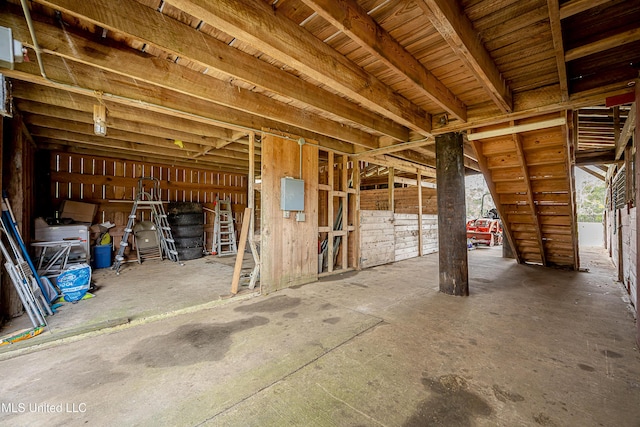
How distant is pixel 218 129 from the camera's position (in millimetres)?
4551

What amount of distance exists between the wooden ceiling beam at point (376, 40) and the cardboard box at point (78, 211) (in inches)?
266

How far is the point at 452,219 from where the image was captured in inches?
152

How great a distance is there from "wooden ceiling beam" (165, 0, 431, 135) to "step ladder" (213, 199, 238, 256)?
602 cm

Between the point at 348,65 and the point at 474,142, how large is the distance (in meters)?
2.62

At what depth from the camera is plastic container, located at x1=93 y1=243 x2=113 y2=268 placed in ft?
18.4

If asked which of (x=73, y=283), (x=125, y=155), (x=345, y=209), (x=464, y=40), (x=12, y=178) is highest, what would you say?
(x=125, y=155)

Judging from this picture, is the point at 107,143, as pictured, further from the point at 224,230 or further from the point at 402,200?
the point at 402,200

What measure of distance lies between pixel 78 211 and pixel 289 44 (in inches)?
250

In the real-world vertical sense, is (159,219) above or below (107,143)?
below

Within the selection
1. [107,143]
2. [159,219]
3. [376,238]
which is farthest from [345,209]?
[107,143]

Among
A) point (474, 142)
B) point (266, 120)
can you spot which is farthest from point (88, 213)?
point (474, 142)

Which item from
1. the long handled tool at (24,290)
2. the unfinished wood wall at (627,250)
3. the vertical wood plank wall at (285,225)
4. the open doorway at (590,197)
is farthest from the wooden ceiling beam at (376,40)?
the open doorway at (590,197)

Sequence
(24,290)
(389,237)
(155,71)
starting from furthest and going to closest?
(389,237)
(24,290)
(155,71)

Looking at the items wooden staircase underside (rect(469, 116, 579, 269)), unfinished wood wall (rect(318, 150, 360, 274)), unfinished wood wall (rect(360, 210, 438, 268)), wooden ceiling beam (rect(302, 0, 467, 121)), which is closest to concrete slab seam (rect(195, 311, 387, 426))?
unfinished wood wall (rect(318, 150, 360, 274))
